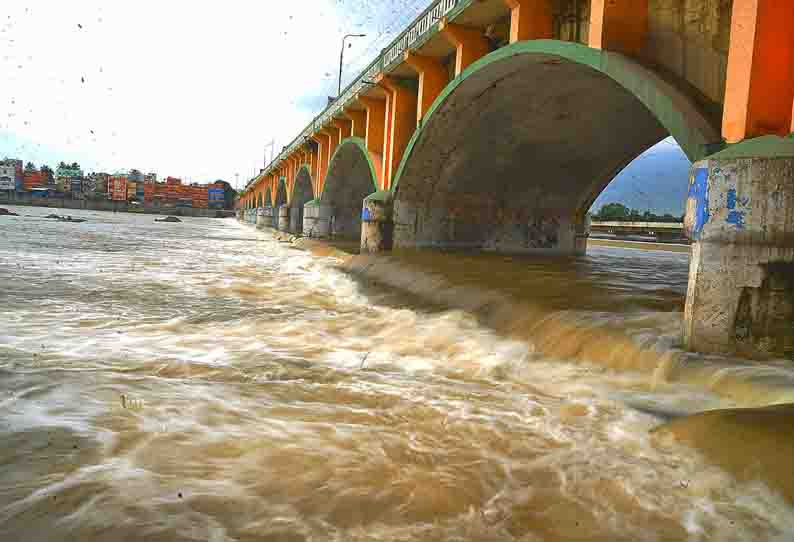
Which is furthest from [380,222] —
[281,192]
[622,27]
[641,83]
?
[281,192]

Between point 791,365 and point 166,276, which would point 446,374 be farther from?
point 166,276

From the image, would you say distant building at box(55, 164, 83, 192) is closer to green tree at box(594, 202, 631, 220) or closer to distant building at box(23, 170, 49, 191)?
distant building at box(23, 170, 49, 191)

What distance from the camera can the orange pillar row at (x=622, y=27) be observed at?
24.6ft

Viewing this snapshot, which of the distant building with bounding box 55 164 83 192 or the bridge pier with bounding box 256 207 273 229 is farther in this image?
the distant building with bounding box 55 164 83 192

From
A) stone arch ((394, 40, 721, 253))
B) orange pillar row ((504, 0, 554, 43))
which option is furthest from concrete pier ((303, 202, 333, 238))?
orange pillar row ((504, 0, 554, 43))

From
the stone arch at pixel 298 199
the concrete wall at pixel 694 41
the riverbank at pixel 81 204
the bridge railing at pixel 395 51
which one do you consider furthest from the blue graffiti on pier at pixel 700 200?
the riverbank at pixel 81 204

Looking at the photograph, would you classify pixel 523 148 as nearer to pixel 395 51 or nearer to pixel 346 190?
pixel 395 51

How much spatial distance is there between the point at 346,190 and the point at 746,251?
25.1 m

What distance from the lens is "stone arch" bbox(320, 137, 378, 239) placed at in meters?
25.1

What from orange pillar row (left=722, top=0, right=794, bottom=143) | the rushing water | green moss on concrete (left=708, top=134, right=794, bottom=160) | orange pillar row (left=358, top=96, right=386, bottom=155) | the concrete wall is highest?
orange pillar row (left=358, top=96, right=386, bottom=155)

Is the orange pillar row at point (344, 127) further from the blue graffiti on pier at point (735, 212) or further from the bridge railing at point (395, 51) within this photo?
the blue graffiti on pier at point (735, 212)

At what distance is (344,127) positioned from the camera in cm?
2355

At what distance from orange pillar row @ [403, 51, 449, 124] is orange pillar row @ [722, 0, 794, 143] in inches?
388

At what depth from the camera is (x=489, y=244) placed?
1747cm
